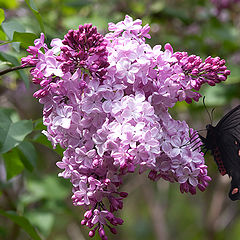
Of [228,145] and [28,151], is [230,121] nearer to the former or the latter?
[228,145]

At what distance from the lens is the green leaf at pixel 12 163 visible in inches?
85.0

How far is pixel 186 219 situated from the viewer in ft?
24.9

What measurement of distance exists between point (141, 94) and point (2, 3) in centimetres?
202

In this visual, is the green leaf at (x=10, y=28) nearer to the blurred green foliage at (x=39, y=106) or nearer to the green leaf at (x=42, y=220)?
the blurred green foliage at (x=39, y=106)

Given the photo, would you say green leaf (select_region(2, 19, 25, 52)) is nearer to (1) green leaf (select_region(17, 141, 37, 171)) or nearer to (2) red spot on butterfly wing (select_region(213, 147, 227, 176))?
(1) green leaf (select_region(17, 141, 37, 171))

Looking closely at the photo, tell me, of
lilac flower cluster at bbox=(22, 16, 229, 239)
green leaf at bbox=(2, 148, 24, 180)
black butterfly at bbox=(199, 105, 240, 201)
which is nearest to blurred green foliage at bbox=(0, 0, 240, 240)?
green leaf at bbox=(2, 148, 24, 180)

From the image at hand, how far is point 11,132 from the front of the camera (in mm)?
1780

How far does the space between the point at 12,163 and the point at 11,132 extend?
46 cm

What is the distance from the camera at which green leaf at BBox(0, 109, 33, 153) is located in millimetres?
1704

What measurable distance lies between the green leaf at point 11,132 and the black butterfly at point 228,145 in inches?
27.6

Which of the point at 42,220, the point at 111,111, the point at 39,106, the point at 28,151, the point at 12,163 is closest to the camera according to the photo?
the point at 111,111

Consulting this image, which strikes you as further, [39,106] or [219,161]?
[39,106]

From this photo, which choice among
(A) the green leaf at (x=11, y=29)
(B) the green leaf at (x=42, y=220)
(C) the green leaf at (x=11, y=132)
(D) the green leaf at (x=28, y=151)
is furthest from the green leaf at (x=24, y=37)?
(B) the green leaf at (x=42, y=220)

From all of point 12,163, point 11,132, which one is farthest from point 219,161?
point 12,163
